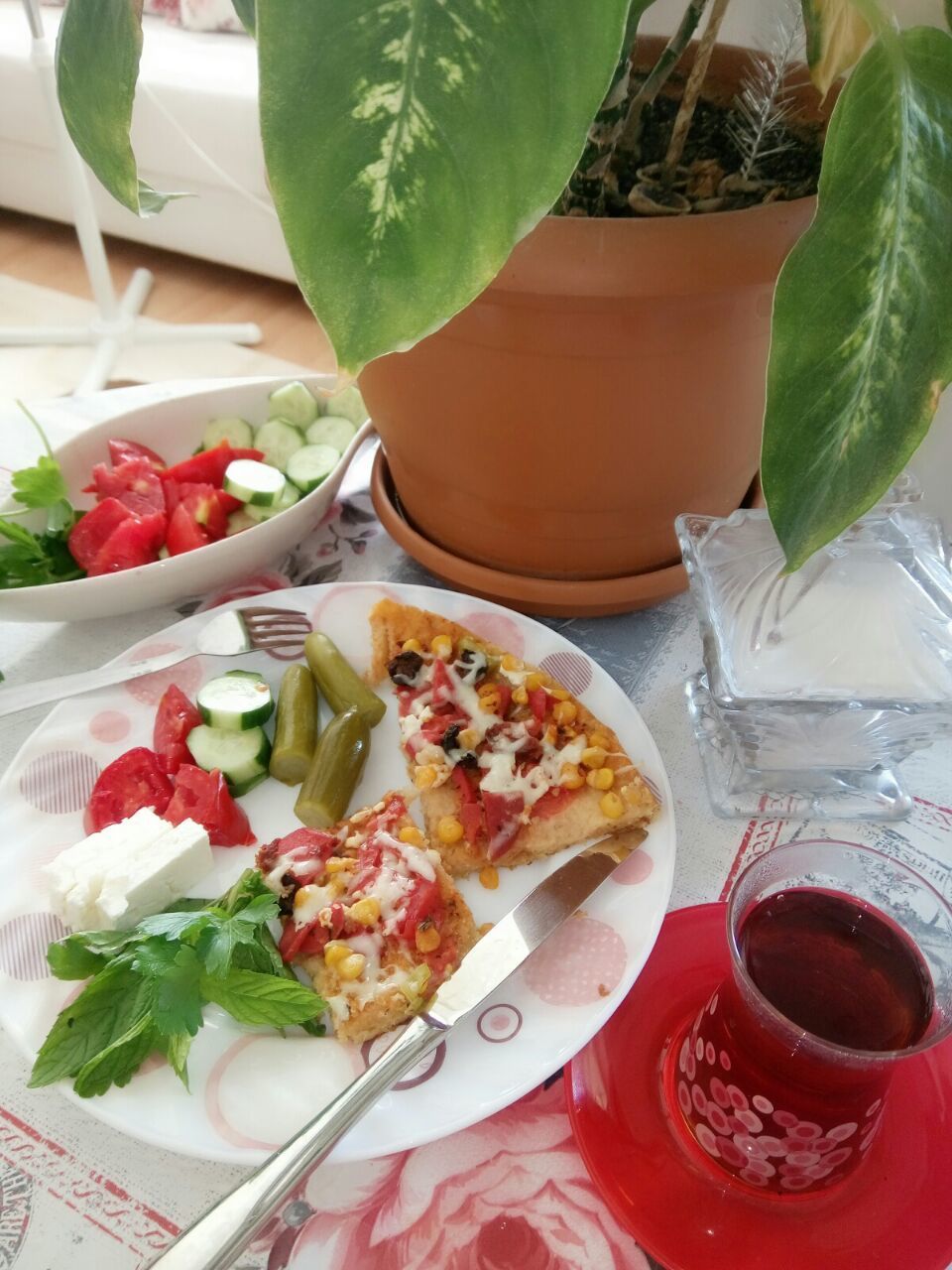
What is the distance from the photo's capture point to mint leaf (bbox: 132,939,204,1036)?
609 mm

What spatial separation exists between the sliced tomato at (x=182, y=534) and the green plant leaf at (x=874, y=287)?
2.24ft

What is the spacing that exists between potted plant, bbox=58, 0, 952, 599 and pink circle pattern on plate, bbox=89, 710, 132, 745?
1.34 ft

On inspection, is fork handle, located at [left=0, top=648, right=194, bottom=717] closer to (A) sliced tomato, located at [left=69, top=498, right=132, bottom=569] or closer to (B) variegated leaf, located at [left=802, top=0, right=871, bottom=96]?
(A) sliced tomato, located at [left=69, top=498, right=132, bottom=569]

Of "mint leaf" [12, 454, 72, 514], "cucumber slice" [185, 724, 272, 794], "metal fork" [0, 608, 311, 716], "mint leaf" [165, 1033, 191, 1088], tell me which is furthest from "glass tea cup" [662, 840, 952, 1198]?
"mint leaf" [12, 454, 72, 514]

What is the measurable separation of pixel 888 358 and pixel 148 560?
2.50ft

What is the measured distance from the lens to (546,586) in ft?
3.14

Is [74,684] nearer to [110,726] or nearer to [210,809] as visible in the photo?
[110,726]

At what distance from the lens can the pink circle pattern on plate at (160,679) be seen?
2.96 feet

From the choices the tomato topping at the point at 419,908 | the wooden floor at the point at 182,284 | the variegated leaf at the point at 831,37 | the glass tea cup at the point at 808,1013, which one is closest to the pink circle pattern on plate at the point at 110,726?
the tomato topping at the point at 419,908

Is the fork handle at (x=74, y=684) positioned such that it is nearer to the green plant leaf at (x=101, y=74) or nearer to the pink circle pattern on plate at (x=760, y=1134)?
the green plant leaf at (x=101, y=74)

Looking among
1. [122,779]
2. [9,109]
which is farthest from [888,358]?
[9,109]

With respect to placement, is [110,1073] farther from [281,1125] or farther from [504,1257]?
[504,1257]

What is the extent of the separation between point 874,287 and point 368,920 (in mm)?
535

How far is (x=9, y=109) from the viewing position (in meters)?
3.37
